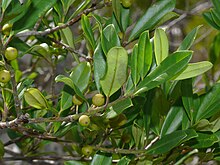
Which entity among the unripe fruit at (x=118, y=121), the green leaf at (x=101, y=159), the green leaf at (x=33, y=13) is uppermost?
the green leaf at (x=33, y=13)

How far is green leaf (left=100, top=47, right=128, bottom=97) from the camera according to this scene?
1.81ft

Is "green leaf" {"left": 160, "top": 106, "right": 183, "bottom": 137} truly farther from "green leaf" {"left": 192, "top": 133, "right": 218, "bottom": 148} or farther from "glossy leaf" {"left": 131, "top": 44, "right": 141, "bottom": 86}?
"glossy leaf" {"left": 131, "top": 44, "right": 141, "bottom": 86}

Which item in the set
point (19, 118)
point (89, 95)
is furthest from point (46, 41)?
point (19, 118)

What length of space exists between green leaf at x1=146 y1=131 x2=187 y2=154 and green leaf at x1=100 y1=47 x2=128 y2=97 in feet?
0.48

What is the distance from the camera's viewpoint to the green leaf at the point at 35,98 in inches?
24.5

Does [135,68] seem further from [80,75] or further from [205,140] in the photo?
[205,140]

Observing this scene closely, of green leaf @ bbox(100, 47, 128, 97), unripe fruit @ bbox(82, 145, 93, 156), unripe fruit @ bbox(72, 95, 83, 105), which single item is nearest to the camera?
green leaf @ bbox(100, 47, 128, 97)

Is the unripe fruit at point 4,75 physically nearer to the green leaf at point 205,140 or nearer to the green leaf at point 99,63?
the green leaf at point 99,63

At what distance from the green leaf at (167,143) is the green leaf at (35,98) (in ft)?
0.65

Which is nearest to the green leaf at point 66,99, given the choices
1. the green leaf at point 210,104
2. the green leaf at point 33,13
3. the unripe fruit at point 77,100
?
the unripe fruit at point 77,100

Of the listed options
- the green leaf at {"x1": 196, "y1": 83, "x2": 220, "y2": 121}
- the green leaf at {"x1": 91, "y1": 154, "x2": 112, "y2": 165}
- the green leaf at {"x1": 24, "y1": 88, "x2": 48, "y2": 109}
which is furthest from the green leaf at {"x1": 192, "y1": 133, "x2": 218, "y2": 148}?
the green leaf at {"x1": 24, "y1": 88, "x2": 48, "y2": 109}

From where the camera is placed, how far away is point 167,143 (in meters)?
0.69

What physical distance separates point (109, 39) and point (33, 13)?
0.43 ft

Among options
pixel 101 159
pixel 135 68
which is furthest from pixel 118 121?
pixel 135 68
